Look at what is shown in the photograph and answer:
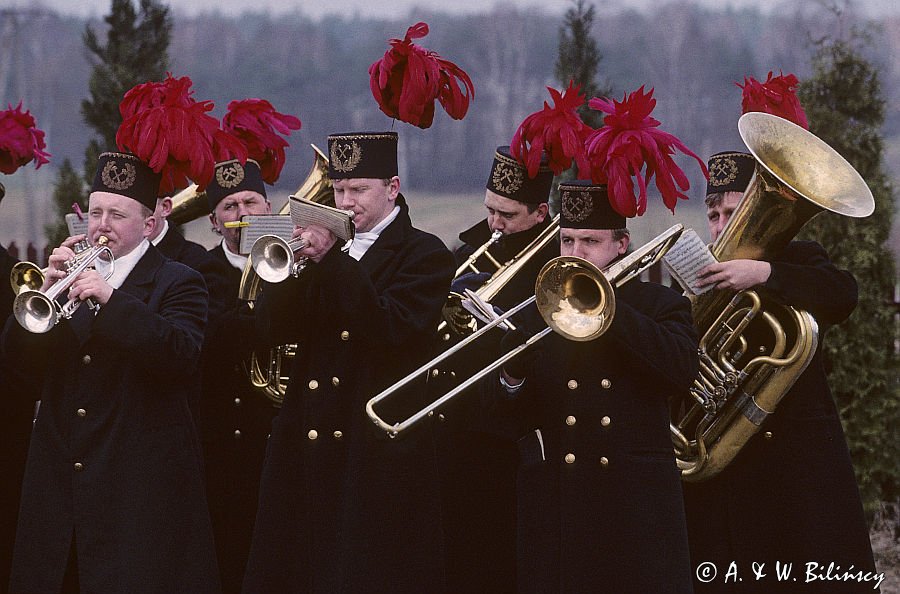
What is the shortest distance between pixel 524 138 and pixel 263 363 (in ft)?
5.32

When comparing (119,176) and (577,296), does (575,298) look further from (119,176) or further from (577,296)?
(119,176)

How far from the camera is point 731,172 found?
223 inches

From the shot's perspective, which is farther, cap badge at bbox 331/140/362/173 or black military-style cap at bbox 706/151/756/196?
black military-style cap at bbox 706/151/756/196

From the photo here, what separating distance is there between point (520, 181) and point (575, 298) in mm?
1658

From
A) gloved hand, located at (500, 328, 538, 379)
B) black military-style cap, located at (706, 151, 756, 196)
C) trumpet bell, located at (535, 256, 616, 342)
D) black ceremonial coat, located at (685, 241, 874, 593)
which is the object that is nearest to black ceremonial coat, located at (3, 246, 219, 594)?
gloved hand, located at (500, 328, 538, 379)

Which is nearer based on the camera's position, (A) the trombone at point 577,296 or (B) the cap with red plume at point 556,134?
(A) the trombone at point 577,296

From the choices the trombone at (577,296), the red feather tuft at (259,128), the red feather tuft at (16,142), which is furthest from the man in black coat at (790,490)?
the red feather tuft at (16,142)

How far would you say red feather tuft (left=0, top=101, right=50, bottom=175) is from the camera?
20.0 ft

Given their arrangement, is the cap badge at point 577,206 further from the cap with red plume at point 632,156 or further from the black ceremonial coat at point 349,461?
the black ceremonial coat at point 349,461

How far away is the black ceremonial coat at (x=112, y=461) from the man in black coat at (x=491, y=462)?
1.32 m

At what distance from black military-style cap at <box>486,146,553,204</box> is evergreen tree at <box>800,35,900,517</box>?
340cm

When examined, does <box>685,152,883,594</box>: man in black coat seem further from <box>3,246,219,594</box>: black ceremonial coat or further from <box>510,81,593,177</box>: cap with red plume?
<box>3,246,219,594</box>: black ceremonial coat

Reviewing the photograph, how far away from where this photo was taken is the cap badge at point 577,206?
464 cm

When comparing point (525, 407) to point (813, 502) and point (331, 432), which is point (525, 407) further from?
point (813, 502)
